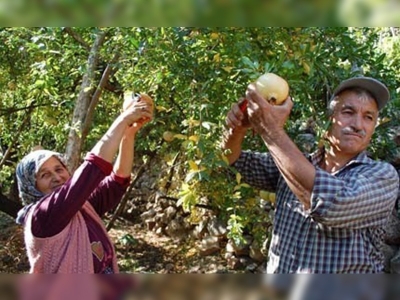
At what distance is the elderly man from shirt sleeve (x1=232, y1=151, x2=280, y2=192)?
2.8 inches

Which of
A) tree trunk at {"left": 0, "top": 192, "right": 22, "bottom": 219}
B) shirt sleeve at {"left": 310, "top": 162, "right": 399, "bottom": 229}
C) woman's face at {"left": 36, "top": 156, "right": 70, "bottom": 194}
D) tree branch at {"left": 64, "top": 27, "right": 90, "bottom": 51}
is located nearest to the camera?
shirt sleeve at {"left": 310, "top": 162, "right": 399, "bottom": 229}

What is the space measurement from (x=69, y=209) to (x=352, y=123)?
96cm

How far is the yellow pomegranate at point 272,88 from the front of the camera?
1576 millimetres

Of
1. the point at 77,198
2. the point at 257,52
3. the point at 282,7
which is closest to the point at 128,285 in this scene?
the point at 282,7

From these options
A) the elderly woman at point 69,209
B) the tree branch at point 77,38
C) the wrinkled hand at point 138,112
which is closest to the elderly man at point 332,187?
the wrinkled hand at point 138,112

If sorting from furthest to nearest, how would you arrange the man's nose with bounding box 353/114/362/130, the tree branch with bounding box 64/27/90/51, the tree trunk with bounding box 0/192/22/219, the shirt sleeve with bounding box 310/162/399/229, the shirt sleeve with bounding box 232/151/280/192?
1. the tree trunk with bounding box 0/192/22/219
2. the tree branch with bounding box 64/27/90/51
3. the shirt sleeve with bounding box 232/151/280/192
4. the man's nose with bounding box 353/114/362/130
5. the shirt sleeve with bounding box 310/162/399/229

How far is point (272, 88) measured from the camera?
5.17 ft

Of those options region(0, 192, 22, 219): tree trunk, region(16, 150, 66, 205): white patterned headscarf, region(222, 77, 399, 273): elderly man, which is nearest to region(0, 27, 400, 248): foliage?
region(222, 77, 399, 273): elderly man

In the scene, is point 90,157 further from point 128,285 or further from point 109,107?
point 109,107

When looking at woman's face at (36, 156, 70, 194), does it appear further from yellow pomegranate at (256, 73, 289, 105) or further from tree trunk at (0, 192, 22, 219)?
tree trunk at (0, 192, 22, 219)

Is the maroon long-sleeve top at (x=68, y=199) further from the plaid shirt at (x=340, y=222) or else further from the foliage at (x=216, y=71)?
the plaid shirt at (x=340, y=222)

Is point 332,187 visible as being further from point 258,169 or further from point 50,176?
point 50,176

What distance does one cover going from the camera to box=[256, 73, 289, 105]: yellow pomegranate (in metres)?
1.58

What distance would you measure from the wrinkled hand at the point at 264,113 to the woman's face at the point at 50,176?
0.74m
